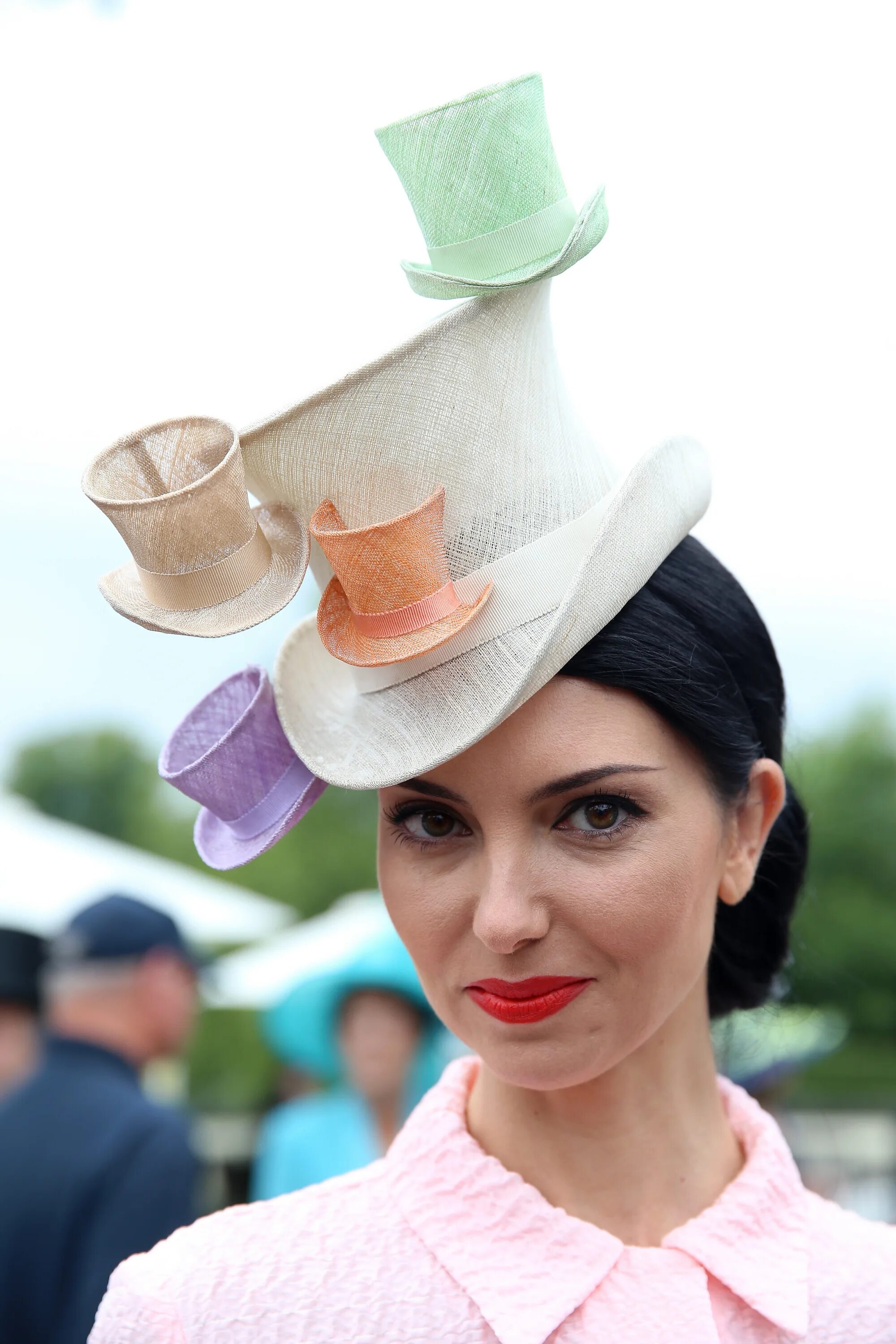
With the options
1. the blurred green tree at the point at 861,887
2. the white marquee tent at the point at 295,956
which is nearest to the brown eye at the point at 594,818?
the white marquee tent at the point at 295,956

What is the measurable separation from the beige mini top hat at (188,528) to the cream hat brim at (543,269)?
293 mm

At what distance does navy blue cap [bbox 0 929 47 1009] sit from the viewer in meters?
4.66

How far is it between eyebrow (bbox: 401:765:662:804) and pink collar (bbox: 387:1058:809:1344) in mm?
482

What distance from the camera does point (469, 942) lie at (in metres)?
1.70

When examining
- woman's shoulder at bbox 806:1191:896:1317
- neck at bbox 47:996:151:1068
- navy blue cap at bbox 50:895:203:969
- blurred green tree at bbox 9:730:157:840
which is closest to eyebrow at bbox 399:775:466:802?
woman's shoulder at bbox 806:1191:896:1317

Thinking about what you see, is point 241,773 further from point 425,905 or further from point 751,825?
point 751,825

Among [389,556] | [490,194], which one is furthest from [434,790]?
[490,194]

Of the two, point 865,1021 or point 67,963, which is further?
point 865,1021

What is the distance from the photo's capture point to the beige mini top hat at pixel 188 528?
153 centimetres

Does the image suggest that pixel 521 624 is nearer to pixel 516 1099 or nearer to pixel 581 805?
pixel 581 805

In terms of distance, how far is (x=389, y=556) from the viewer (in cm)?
161

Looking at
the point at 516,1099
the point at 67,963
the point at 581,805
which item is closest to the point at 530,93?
the point at 581,805

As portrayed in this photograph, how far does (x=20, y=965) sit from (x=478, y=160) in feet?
12.2

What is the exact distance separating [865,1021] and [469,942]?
79.4 feet
